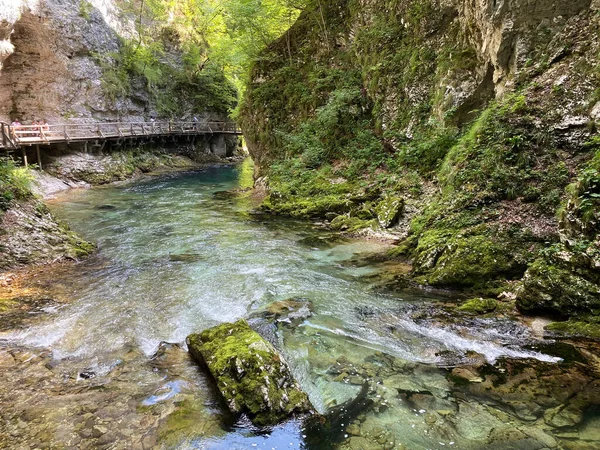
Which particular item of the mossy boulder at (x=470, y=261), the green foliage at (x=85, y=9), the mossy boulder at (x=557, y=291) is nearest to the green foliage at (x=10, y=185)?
the mossy boulder at (x=470, y=261)

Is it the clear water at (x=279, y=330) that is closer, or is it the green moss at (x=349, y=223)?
the clear water at (x=279, y=330)

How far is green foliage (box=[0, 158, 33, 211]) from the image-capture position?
882cm

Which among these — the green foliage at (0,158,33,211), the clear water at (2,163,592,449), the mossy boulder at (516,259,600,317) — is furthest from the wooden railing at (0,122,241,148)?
the mossy boulder at (516,259,600,317)

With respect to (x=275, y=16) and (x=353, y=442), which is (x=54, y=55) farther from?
(x=353, y=442)

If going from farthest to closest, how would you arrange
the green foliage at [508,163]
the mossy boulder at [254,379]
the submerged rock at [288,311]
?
the green foliage at [508,163] → the submerged rock at [288,311] → the mossy boulder at [254,379]

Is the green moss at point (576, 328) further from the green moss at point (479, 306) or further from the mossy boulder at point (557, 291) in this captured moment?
the green moss at point (479, 306)

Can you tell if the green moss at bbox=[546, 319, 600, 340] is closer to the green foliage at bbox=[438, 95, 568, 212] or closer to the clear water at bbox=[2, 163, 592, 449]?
the clear water at bbox=[2, 163, 592, 449]

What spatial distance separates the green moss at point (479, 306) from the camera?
5742 mm

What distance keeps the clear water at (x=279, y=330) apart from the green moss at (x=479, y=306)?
0.40 metres

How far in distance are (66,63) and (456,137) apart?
2613cm

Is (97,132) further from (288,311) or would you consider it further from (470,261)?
(470,261)

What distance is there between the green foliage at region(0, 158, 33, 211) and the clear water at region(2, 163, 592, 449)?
2.02m

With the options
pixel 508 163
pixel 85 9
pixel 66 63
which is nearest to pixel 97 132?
pixel 66 63

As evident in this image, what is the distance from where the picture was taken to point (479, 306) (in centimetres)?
582
